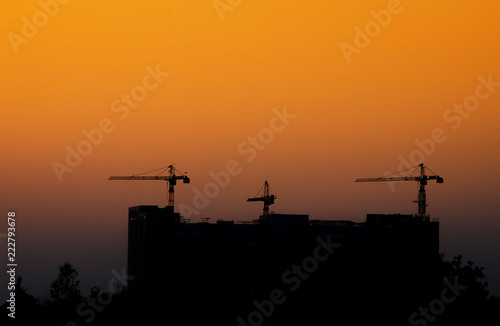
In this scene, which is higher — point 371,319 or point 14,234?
point 14,234

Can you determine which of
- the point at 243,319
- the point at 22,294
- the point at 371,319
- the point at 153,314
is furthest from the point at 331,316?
the point at 22,294

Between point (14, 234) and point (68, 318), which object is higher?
point (14, 234)

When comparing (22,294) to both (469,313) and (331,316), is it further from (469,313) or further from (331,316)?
(469,313)

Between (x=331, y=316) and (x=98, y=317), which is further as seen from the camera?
(x=331, y=316)

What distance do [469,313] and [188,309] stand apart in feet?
164

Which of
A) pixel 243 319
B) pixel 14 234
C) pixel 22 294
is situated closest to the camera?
pixel 14 234

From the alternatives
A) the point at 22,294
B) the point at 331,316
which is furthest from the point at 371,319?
the point at 22,294

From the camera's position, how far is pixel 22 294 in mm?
141750

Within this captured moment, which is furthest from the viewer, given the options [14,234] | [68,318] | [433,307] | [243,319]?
[433,307]

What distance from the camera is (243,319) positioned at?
566 ft

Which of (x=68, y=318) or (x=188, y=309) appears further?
(x=188, y=309)

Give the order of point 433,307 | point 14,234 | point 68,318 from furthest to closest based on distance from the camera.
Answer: point 433,307 → point 68,318 → point 14,234

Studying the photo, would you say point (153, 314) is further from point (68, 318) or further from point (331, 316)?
point (331, 316)

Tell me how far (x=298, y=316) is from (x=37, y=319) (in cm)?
4864
